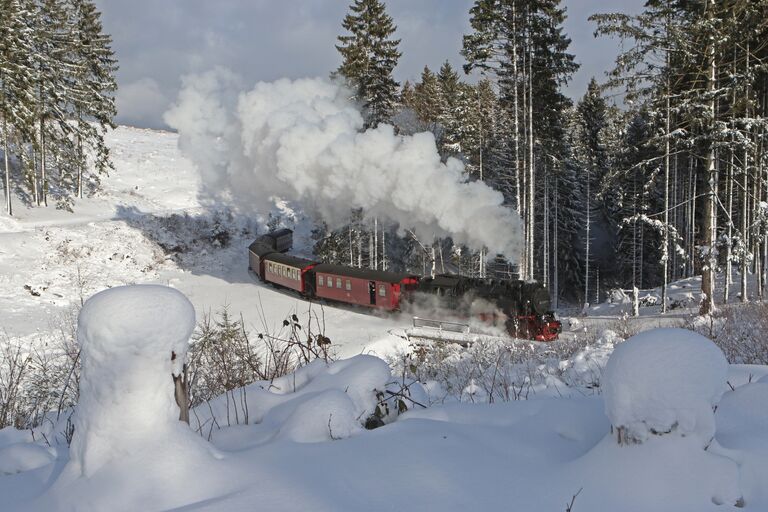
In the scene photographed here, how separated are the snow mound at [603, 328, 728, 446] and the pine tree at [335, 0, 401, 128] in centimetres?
2386

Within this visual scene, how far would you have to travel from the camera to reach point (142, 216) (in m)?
30.9

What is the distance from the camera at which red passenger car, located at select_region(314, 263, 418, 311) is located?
17.3m

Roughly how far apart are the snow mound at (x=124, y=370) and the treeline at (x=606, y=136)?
12.1 meters

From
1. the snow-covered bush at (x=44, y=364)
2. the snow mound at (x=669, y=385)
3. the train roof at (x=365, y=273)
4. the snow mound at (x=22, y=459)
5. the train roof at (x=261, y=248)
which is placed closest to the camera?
the snow mound at (x=669, y=385)

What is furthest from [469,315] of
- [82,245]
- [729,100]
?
[82,245]

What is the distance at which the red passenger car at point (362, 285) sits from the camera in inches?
682

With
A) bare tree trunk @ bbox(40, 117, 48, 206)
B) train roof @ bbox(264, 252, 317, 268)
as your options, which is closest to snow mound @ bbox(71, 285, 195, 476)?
train roof @ bbox(264, 252, 317, 268)

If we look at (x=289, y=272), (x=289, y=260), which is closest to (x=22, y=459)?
(x=289, y=272)

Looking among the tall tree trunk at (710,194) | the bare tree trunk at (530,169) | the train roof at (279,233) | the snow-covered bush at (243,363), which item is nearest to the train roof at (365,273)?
the bare tree trunk at (530,169)

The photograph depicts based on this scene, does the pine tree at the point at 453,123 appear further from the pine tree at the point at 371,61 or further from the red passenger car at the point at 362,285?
the red passenger car at the point at 362,285

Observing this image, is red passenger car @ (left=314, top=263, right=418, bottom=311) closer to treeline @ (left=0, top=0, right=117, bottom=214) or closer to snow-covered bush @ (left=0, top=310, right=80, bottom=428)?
snow-covered bush @ (left=0, top=310, right=80, bottom=428)

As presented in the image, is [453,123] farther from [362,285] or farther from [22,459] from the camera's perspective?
[22,459]

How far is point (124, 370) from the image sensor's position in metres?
2.04

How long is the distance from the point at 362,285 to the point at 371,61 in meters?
13.1
